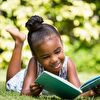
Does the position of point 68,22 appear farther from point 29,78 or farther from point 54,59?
point 54,59

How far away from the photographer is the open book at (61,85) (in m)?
3.14

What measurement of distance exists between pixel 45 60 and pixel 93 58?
438 cm

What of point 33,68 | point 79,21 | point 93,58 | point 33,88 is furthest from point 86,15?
point 33,88

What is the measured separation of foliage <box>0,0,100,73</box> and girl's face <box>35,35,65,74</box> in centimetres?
373

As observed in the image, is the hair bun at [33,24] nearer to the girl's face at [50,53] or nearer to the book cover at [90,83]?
the girl's face at [50,53]

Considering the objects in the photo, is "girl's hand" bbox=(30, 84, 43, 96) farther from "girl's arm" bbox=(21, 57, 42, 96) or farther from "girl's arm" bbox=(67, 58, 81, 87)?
"girl's arm" bbox=(67, 58, 81, 87)

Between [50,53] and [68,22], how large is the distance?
179 inches

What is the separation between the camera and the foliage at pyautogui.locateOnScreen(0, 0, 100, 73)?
7426 millimetres

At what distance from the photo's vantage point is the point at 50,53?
11.6 ft

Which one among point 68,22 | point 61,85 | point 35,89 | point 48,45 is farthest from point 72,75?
point 68,22

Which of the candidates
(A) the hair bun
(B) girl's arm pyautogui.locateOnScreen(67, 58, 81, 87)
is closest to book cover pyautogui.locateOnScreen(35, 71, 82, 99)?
(B) girl's arm pyautogui.locateOnScreen(67, 58, 81, 87)

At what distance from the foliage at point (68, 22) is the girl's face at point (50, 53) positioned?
3.73 metres

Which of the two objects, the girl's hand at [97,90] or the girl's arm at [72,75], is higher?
the girl's hand at [97,90]

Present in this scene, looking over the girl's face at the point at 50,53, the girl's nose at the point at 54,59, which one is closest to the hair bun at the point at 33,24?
the girl's face at the point at 50,53
